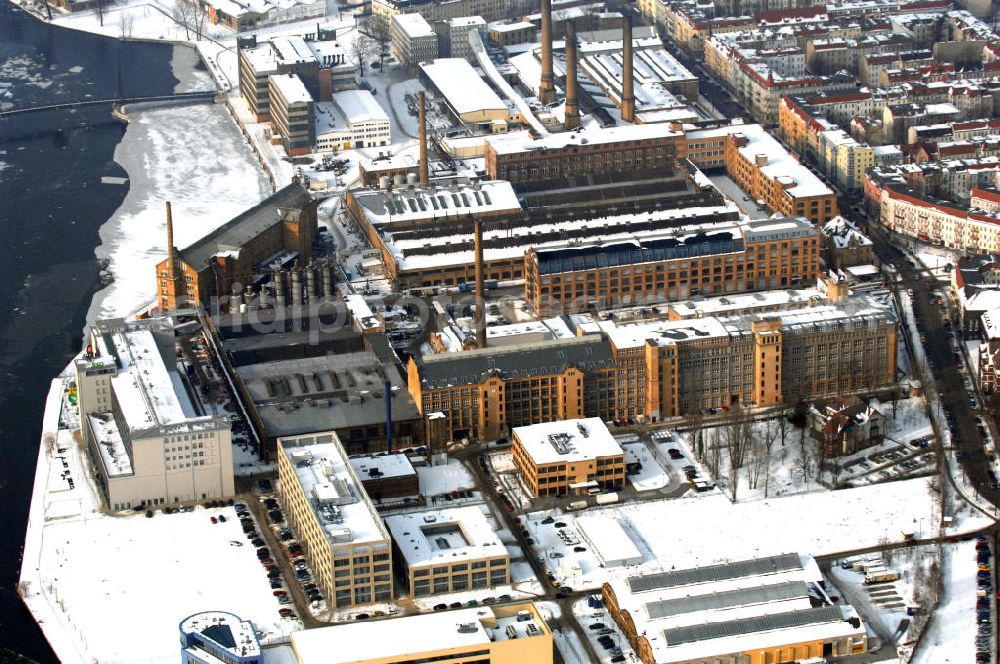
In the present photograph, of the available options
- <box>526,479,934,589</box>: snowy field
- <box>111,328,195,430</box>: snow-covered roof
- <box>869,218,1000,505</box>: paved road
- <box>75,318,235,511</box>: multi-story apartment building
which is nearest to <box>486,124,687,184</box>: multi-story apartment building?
<box>869,218,1000,505</box>: paved road

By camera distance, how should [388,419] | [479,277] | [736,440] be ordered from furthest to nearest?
[479,277]
[388,419]
[736,440]

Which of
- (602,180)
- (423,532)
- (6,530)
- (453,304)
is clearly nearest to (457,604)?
(423,532)

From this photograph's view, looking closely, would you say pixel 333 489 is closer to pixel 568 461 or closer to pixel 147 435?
pixel 147 435

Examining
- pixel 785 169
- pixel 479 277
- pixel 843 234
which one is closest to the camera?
pixel 479 277

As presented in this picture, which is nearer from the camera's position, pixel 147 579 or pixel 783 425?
pixel 147 579

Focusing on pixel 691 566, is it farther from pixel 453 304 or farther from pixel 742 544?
pixel 453 304

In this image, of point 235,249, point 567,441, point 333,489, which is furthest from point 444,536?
point 235,249

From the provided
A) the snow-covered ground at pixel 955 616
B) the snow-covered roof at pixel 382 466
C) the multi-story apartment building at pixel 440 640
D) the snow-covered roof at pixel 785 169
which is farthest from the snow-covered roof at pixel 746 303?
the multi-story apartment building at pixel 440 640
